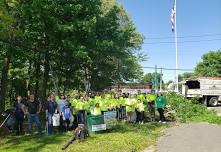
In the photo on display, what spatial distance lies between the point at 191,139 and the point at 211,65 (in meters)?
78.4

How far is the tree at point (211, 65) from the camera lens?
304ft

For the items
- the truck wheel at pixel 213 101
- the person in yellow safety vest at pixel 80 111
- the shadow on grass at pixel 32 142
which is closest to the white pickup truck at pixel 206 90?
the truck wheel at pixel 213 101

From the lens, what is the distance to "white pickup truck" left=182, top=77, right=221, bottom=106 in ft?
125

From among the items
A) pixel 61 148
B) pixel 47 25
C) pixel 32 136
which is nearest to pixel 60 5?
Result: pixel 47 25

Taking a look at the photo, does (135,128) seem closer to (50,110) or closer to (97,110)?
(97,110)

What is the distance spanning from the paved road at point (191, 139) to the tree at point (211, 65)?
71892 mm

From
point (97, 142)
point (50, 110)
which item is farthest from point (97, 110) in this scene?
point (97, 142)

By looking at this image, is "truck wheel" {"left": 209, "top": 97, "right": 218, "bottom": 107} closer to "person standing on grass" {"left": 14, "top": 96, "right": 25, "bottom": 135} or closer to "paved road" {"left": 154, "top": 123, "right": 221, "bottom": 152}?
"paved road" {"left": 154, "top": 123, "right": 221, "bottom": 152}

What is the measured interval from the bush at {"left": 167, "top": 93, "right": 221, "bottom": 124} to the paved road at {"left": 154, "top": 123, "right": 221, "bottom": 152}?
263 cm

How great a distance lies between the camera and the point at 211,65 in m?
93.8

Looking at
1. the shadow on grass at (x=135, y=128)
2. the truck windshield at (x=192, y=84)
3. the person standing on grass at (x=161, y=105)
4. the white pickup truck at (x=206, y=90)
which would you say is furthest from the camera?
the truck windshield at (x=192, y=84)

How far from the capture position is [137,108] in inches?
911

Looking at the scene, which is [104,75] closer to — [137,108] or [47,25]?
[47,25]

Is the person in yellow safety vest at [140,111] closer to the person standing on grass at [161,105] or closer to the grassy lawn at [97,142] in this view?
the person standing on grass at [161,105]
